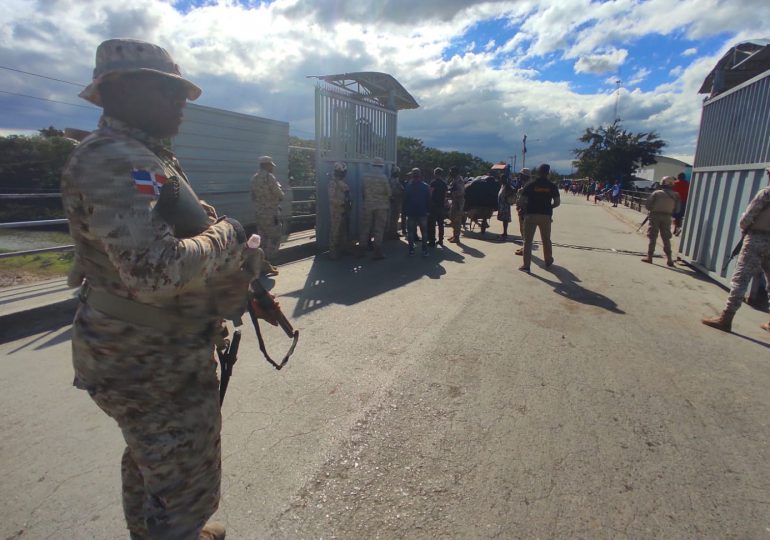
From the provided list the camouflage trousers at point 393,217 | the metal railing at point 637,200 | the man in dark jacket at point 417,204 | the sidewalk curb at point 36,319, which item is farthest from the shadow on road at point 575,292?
Answer: the metal railing at point 637,200

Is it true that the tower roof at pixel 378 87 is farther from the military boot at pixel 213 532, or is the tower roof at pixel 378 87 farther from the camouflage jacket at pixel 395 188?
the military boot at pixel 213 532

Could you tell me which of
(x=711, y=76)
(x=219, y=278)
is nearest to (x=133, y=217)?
(x=219, y=278)

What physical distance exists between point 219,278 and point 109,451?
1.74 m

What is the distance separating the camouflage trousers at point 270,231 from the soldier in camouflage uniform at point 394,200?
3.34m

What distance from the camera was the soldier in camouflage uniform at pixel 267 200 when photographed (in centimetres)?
677

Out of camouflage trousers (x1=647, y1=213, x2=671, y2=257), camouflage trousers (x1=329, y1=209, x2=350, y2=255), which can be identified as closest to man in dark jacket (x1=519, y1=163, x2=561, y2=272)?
camouflage trousers (x1=647, y1=213, x2=671, y2=257)

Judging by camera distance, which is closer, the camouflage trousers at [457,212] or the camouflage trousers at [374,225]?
the camouflage trousers at [374,225]

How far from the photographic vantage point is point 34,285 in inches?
197

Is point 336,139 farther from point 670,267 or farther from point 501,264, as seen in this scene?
point 670,267

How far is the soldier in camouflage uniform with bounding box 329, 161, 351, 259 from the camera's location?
7.61 meters

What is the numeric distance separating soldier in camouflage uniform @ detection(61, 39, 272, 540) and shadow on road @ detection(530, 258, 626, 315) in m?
5.12

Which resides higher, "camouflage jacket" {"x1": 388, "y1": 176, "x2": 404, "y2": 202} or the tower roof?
the tower roof

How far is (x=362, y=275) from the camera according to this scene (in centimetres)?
688

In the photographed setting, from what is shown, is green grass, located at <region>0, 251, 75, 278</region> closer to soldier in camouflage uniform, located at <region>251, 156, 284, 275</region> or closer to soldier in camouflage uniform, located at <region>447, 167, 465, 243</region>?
soldier in camouflage uniform, located at <region>251, 156, 284, 275</region>
